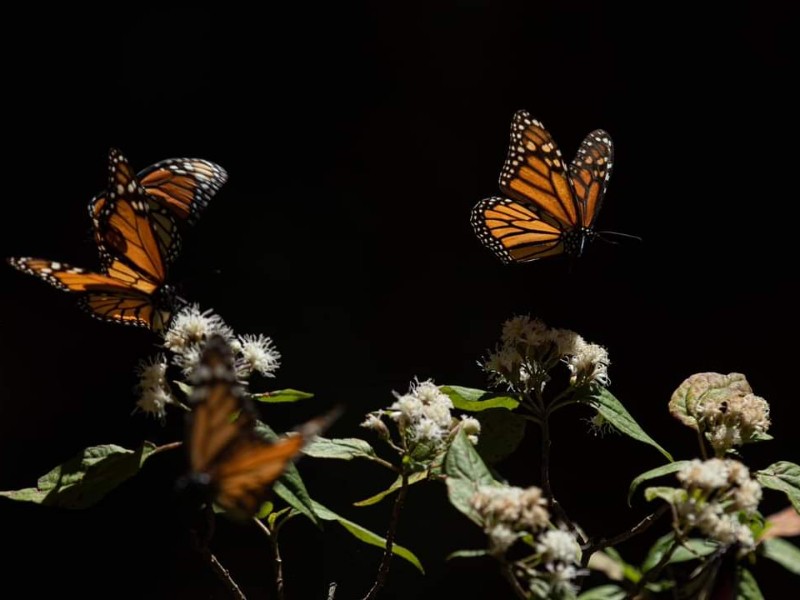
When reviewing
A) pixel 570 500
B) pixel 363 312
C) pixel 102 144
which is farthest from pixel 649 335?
pixel 102 144

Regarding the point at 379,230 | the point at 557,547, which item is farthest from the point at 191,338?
the point at 379,230

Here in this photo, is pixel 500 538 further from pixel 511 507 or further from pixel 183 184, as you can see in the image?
pixel 183 184

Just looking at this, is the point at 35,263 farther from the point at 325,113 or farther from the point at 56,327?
the point at 325,113

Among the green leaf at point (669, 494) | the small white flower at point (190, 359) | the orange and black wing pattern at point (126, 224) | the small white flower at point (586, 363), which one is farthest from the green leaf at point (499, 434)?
the orange and black wing pattern at point (126, 224)

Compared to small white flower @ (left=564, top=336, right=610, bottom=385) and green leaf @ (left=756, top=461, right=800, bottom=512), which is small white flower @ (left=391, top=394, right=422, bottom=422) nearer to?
small white flower @ (left=564, top=336, right=610, bottom=385)

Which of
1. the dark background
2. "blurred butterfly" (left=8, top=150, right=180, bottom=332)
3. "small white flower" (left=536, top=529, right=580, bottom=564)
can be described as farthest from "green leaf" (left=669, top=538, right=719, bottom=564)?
the dark background

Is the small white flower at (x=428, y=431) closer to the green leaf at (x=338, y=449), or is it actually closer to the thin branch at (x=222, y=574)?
the green leaf at (x=338, y=449)

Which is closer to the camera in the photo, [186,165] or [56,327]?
[186,165]
